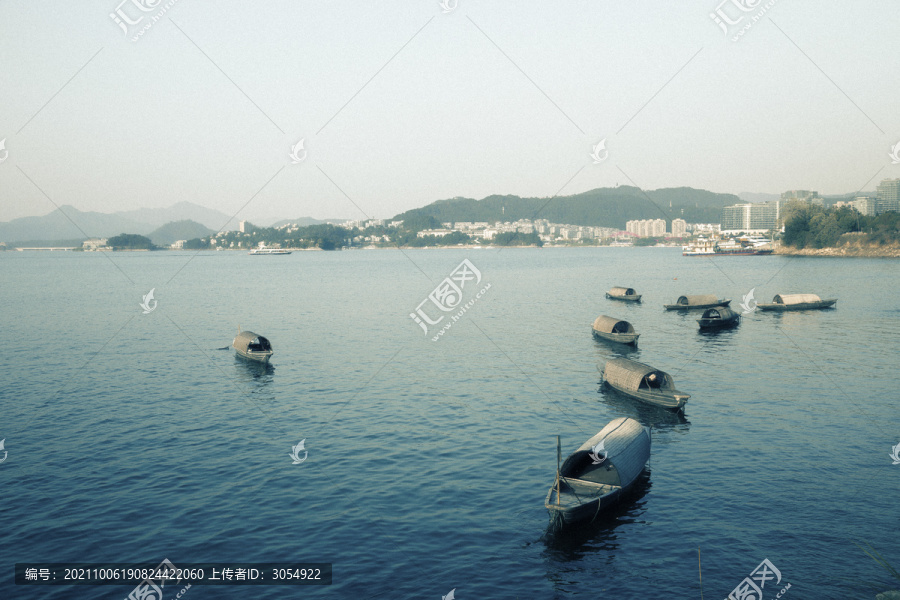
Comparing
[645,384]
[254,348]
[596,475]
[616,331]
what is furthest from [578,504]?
[616,331]

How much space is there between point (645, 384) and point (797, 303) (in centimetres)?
7313

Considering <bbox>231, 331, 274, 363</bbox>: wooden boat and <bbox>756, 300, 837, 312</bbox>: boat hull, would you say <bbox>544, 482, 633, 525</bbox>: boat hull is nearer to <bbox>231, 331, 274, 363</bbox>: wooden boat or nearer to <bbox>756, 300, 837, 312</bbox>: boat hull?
<bbox>231, 331, 274, 363</bbox>: wooden boat

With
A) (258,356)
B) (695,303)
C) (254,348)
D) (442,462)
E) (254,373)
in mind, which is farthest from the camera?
(695,303)

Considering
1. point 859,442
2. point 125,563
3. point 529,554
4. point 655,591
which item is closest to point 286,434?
point 125,563

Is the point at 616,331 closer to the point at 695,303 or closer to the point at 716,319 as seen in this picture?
the point at 716,319

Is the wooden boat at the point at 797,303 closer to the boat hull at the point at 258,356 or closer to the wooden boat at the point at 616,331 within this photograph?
the wooden boat at the point at 616,331

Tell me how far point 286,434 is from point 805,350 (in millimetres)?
61575

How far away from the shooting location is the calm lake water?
24328mm

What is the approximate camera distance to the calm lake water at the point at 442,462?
2433 cm

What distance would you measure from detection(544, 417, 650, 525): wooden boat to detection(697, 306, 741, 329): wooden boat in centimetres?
5805

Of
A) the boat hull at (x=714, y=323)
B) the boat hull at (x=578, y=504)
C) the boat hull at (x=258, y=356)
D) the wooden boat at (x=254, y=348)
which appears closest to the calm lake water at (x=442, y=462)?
the boat hull at (x=578, y=504)

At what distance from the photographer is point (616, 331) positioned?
2931 inches

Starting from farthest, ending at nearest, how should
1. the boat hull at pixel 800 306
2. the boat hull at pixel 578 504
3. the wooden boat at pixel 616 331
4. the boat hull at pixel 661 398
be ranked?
the boat hull at pixel 800 306 → the wooden boat at pixel 616 331 → the boat hull at pixel 661 398 → the boat hull at pixel 578 504

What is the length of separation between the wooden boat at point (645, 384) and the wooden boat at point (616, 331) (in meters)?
22.8
